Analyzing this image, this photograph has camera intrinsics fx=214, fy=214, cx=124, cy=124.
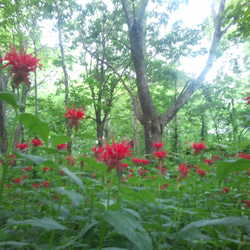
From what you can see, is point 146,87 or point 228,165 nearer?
point 228,165

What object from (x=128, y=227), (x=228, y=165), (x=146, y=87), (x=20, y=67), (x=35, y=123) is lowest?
(x=128, y=227)

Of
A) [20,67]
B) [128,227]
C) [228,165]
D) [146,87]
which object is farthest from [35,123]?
A: [146,87]

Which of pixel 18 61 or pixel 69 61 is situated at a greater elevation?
pixel 69 61

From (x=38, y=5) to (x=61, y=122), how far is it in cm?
425

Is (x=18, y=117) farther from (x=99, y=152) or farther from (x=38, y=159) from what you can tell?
(x=99, y=152)

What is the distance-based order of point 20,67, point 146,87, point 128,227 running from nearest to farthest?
1. point 128,227
2. point 20,67
3. point 146,87

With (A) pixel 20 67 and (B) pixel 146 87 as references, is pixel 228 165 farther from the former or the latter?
(B) pixel 146 87

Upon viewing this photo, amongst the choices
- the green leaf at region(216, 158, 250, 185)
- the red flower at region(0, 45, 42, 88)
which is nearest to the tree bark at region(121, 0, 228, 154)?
the red flower at region(0, 45, 42, 88)

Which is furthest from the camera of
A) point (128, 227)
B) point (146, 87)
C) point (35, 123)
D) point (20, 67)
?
point (146, 87)

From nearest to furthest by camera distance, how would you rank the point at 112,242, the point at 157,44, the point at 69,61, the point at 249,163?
the point at 249,163
the point at 112,242
the point at 157,44
the point at 69,61

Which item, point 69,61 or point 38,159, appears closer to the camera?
point 38,159

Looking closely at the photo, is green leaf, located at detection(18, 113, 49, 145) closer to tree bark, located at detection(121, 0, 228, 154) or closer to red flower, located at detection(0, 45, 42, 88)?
red flower, located at detection(0, 45, 42, 88)

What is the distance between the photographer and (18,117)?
98 cm

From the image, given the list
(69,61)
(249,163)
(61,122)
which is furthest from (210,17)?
(249,163)
